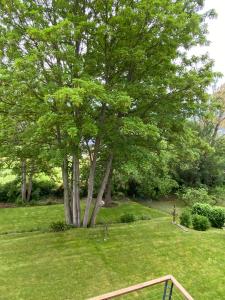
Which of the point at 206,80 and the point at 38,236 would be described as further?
the point at 38,236

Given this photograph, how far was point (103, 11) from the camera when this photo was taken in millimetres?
6297

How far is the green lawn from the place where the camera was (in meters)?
5.39

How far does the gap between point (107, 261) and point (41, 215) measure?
647 cm

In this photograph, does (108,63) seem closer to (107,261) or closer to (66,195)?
(66,195)

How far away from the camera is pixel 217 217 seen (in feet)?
33.4

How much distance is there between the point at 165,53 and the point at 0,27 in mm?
4582

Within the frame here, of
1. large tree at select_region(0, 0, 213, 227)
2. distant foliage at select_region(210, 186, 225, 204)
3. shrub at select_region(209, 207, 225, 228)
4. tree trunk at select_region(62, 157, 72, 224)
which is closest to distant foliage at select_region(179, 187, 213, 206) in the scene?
distant foliage at select_region(210, 186, 225, 204)

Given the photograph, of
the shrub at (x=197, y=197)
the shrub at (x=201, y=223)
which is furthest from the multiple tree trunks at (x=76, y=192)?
the shrub at (x=197, y=197)

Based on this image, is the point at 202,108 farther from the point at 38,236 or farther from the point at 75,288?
the point at 38,236

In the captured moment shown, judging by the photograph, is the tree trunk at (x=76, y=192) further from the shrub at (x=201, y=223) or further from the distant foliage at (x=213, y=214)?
the distant foliage at (x=213, y=214)

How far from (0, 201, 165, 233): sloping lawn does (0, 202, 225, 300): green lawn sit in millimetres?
1281

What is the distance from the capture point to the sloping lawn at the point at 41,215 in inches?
415

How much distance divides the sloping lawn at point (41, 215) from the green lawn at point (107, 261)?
1281mm

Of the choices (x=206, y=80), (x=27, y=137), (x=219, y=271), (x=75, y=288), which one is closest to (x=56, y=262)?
(x=75, y=288)
